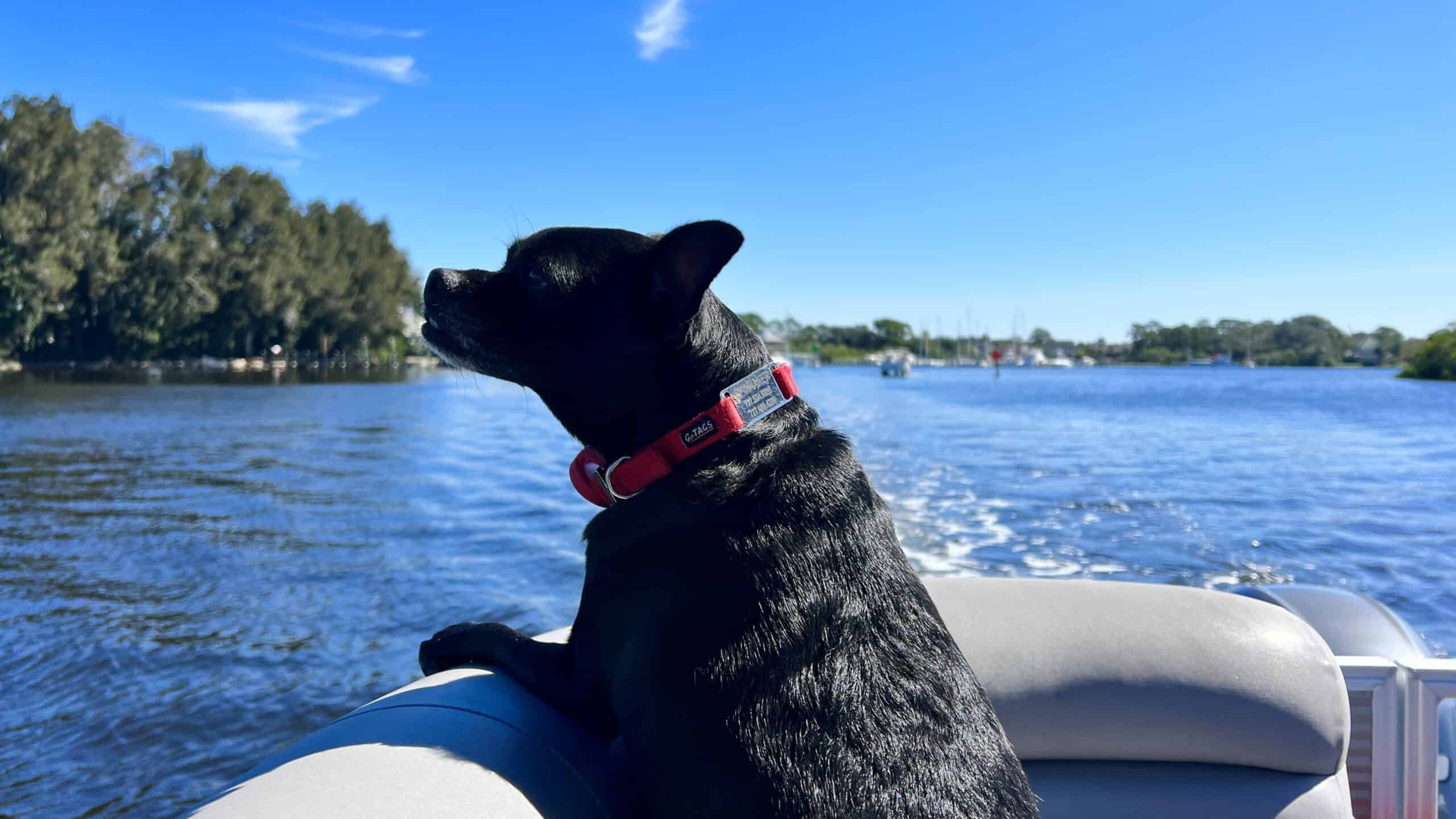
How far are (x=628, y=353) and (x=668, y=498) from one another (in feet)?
1.40

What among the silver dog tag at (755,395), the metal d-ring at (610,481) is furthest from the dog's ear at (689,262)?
the metal d-ring at (610,481)

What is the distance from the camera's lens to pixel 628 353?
88.4 inches

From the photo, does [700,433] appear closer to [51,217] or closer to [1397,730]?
[1397,730]

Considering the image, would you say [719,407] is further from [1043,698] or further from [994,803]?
[1043,698]

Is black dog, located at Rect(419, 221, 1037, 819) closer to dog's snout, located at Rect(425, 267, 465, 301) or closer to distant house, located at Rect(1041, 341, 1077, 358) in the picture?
dog's snout, located at Rect(425, 267, 465, 301)

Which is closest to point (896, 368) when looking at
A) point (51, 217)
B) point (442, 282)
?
point (51, 217)

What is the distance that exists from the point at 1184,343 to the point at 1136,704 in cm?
18194

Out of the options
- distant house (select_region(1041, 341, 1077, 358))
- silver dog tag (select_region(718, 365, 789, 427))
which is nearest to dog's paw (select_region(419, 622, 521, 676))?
silver dog tag (select_region(718, 365, 789, 427))

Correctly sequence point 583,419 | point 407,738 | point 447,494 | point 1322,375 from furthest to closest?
1. point 1322,375
2. point 447,494
3. point 583,419
4. point 407,738

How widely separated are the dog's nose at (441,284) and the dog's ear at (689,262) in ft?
1.95

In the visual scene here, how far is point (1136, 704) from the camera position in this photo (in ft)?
7.71

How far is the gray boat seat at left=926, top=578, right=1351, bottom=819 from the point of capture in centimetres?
228

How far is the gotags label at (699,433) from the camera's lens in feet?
6.79

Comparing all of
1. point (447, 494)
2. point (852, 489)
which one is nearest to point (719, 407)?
point (852, 489)
